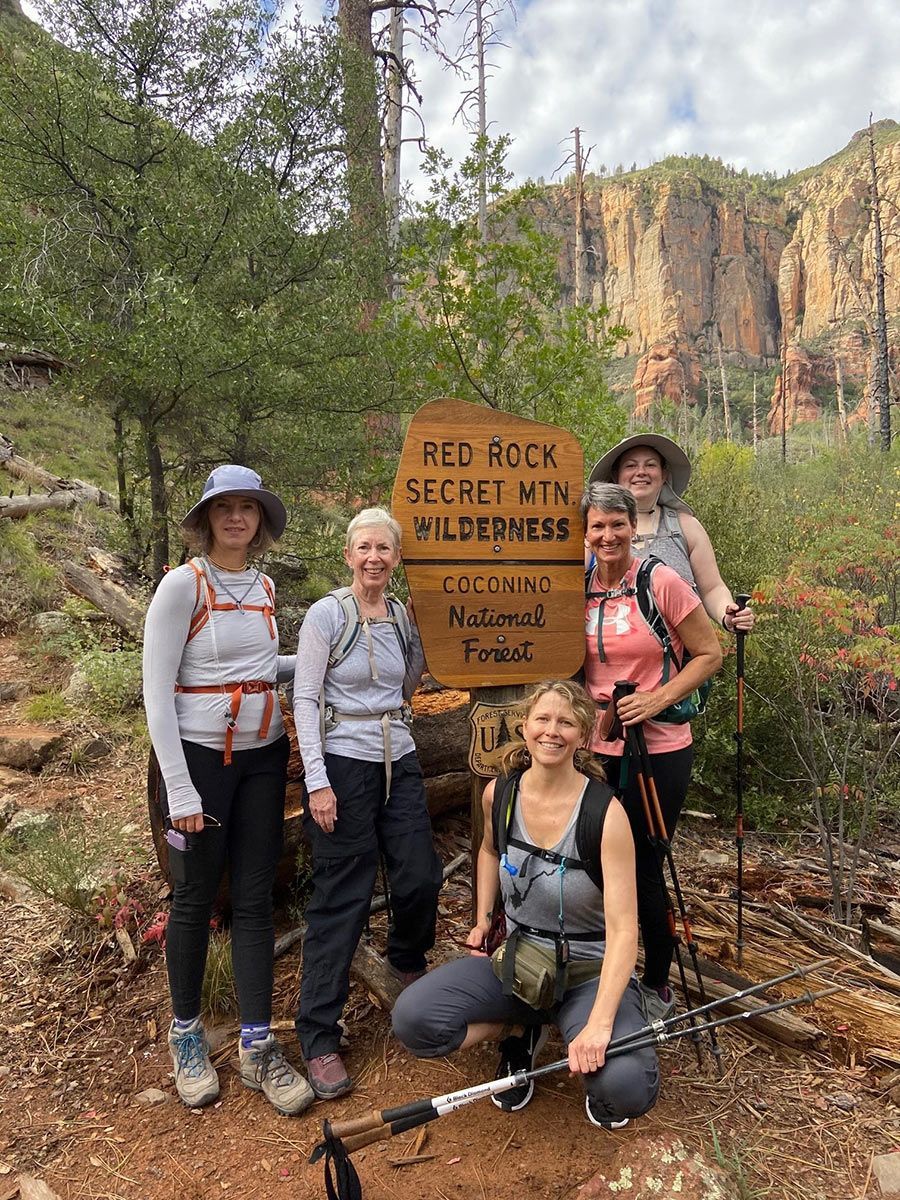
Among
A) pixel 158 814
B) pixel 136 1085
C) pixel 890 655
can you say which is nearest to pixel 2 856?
pixel 158 814

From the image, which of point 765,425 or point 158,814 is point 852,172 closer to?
point 765,425

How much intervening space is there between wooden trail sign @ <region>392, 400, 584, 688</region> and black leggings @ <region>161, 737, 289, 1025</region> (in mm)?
762

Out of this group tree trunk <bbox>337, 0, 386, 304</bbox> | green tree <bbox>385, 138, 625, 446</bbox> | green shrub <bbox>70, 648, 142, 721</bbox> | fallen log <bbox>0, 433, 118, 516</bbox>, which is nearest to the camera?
green tree <bbox>385, 138, 625, 446</bbox>

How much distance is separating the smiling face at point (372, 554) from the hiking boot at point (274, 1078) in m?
1.66

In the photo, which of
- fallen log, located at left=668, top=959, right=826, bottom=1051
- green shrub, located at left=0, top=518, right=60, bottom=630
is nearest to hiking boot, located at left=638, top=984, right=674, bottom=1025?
fallen log, located at left=668, top=959, right=826, bottom=1051

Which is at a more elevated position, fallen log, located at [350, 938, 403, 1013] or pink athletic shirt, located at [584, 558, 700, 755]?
pink athletic shirt, located at [584, 558, 700, 755]

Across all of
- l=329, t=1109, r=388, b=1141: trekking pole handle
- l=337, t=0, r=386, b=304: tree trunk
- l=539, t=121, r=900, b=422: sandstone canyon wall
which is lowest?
l=329, t=1109, r=388, b=1141: trekking pole handle

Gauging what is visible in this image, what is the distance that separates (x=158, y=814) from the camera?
10.5 feet

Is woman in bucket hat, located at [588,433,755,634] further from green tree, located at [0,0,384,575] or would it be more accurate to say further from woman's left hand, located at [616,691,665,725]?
green tree, located at [0,0,384,575]

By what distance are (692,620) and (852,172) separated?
9494 centimetres

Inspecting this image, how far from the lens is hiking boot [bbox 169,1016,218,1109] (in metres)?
2.51

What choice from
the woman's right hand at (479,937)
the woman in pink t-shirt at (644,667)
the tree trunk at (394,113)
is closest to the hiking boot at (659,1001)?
the woman in pink t-shirt at (644,667)

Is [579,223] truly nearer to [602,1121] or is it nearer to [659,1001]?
[659,1001]

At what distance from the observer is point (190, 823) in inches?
93.0
